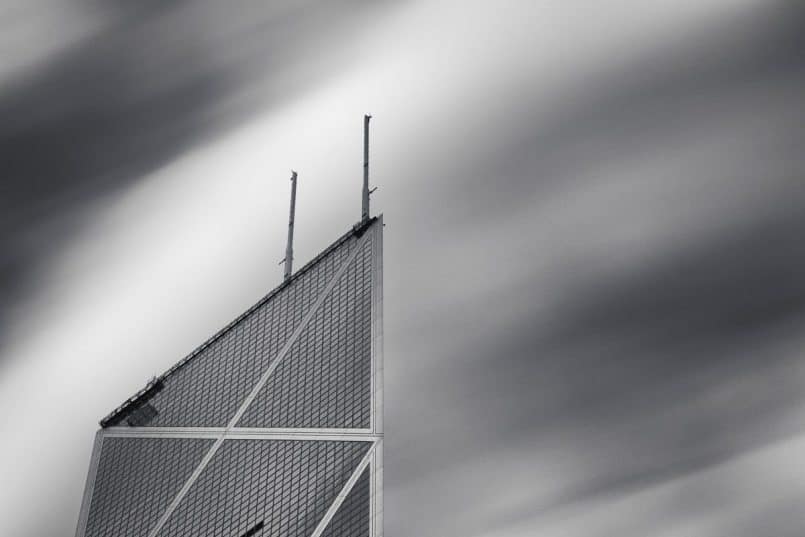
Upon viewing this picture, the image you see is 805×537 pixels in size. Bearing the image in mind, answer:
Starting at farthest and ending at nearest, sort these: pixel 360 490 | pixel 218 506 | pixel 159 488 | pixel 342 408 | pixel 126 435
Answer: pixel 126 435, pixel 159 488, pixel 218 506, pixel 342 408, pixel 360 490

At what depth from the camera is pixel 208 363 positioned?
147 m

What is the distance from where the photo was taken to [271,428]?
128125 millimetres

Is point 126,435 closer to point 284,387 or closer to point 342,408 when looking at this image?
point 284,387

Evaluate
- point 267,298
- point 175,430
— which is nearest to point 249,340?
point 267,298

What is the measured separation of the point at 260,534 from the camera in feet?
397

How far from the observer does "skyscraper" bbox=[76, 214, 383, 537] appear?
113875 millimetres

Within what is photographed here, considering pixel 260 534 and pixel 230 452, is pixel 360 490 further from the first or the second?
pixel 230 452

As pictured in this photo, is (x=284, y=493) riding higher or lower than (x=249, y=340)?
lower

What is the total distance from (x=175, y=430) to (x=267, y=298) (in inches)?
845

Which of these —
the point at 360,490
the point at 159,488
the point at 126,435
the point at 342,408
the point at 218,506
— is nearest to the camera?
the point at 360,490

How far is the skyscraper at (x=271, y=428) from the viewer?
374ft

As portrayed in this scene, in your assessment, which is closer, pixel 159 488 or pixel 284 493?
pixel 284 493

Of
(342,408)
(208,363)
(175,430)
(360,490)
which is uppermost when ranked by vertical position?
(208,363)

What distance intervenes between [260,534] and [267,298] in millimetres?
34057
